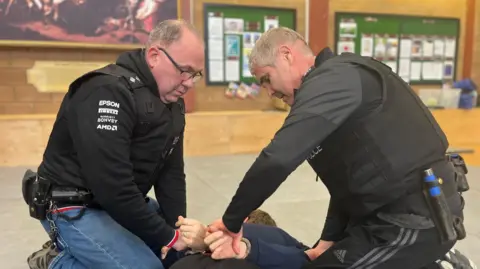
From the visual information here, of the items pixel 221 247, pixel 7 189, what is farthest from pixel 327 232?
pixel 7 189

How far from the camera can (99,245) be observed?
1892mm

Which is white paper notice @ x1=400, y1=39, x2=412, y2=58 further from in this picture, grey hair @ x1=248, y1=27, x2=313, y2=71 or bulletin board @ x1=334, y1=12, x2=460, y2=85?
grey hair @ x1=248, y1=27, x2=313, y2=71

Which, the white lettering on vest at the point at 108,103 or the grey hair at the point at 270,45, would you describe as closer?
the grey hair at the point at 270,45

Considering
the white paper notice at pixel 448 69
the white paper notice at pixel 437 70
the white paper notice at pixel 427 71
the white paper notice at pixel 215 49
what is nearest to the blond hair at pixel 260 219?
the white paper notice at pixel 215 49

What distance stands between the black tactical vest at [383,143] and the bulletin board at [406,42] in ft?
16.7

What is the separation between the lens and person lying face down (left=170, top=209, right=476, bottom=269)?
1.60 metres

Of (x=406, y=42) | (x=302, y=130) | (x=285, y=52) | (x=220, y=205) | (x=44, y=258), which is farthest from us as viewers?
(x=406, y=42)

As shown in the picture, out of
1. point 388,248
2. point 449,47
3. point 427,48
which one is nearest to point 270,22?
point 427,48

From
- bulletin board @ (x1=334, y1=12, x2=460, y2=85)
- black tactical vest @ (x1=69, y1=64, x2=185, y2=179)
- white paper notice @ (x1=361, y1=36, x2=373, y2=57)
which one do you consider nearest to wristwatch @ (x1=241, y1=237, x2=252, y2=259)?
black tactical vest @ (x1=69, y1=64, x2=185, y2=179)

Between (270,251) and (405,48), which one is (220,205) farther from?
(405,48)

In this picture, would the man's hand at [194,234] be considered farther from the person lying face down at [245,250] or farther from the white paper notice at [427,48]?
the white paper notice at [427,48]

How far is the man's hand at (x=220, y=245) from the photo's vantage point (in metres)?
1.58

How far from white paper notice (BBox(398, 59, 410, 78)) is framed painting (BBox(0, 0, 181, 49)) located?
11.1ft

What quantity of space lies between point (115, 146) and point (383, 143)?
96 centimetres
